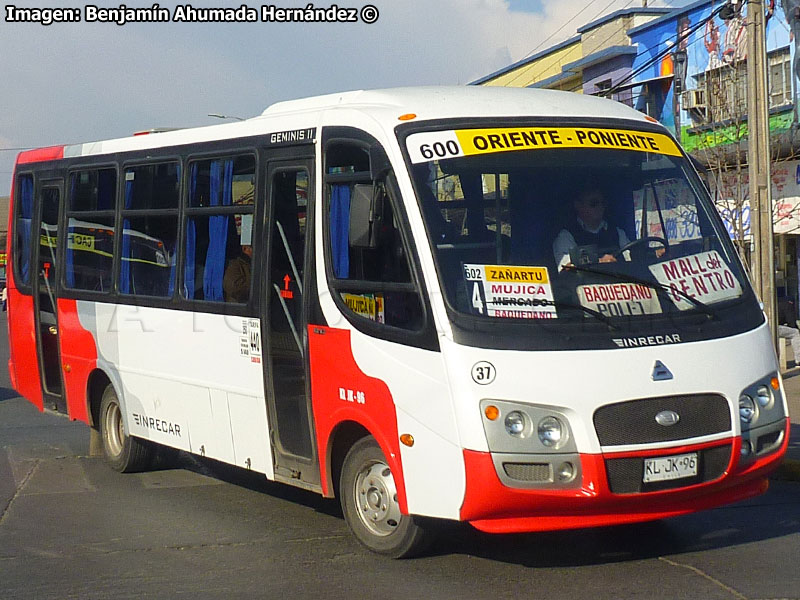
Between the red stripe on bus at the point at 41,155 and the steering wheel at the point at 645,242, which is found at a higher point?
the red stripe on bus at the point at 41,155

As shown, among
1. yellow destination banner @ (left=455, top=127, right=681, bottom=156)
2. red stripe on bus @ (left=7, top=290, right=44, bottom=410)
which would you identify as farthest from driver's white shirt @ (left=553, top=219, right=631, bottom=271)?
red stripe on bus @ (left=7, top=290, right=44, bottom=410)

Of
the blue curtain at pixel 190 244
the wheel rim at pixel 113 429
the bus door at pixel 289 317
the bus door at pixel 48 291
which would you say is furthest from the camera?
the bus door at pixel 48 291

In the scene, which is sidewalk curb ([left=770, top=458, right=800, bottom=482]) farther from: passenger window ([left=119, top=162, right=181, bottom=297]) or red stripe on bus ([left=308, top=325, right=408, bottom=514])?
passenger window ([left=119, top=162, right=181, bottom=297])

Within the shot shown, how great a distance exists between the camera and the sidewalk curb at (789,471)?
9.45 meters

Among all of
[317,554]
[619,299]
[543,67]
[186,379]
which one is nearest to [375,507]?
[317,554]

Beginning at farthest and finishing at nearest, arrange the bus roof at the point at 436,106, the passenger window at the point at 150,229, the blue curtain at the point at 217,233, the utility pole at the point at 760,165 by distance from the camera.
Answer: the utility pole at the point at 760,165, the passenger window at the point at 150,229, the blue curtain at the point at 217,233, the bus roof at the point at 436,106

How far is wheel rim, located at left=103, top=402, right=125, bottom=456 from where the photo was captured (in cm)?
1051

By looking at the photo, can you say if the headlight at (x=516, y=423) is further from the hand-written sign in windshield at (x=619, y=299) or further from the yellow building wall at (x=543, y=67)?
the yellow building wall at (x=543, y=67)

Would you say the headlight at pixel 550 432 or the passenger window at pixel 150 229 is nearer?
the headlight at pixel 550 432

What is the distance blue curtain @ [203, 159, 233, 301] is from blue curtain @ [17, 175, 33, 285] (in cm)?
363

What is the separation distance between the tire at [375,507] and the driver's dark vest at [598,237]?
1.61 metres

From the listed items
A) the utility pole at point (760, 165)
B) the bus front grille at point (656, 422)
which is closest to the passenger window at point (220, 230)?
the bus front grille at point (656, 422)

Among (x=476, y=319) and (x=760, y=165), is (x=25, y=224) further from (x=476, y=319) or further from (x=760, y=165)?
(x=760, y=165)

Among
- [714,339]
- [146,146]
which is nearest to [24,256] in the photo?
[146,146]
